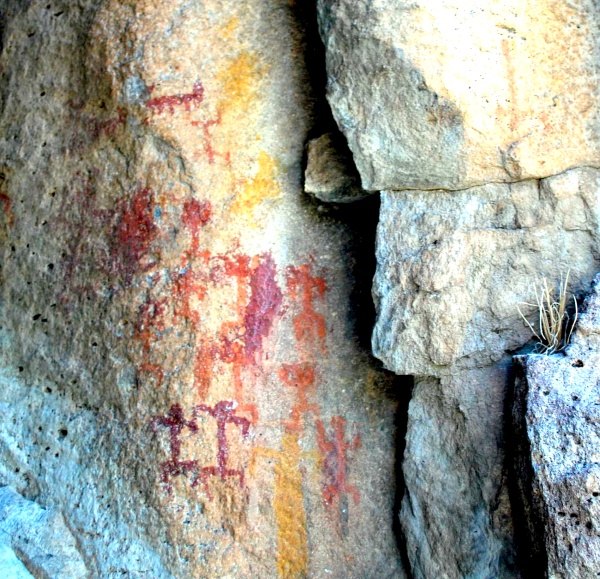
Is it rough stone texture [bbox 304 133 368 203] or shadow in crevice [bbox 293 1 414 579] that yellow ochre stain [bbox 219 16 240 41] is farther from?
rough stone texture [bbox 304 133 368 203]

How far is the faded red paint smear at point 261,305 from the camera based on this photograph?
2.51 metres

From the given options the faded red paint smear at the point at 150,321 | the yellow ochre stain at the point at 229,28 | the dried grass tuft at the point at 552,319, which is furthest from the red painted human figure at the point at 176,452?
the yellow ochre stain at the point at 229,28

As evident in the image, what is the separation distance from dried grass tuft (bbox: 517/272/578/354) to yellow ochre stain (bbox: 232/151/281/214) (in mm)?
826

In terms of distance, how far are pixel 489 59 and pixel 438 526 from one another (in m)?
1.31

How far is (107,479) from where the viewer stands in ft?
8.22

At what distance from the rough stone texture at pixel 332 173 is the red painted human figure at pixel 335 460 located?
0.68m

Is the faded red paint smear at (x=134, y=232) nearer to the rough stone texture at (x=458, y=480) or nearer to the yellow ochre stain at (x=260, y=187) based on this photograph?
the yellow ochre stain at (x=260, y=187)

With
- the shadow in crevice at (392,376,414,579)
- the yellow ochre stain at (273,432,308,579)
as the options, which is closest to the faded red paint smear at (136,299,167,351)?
the yellow ochre stain at (273,432,308,579)

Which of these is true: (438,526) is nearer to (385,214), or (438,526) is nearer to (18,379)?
(385,214)

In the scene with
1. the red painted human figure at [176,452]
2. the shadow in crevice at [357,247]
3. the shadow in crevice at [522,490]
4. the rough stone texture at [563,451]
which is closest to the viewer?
the rough stone texture at [563,451]

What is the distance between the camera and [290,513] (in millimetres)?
2484

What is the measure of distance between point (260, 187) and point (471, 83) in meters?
0.71

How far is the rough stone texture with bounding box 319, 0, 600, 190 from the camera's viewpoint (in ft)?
7.17

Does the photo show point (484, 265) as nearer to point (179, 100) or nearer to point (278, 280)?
point (278, 280)
